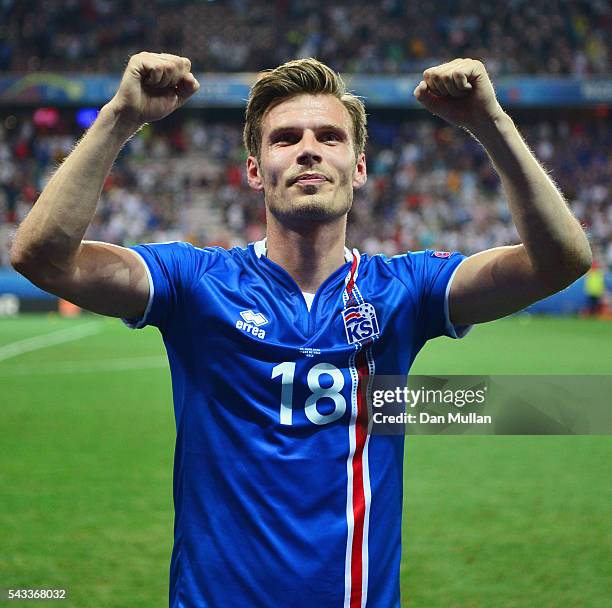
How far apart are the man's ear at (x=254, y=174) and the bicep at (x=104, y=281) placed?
449 millimetres

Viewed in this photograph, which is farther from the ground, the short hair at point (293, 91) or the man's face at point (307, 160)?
the short hair at point (293, 91)

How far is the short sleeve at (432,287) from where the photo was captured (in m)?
2.55

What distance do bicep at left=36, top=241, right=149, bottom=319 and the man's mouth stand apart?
50 cm

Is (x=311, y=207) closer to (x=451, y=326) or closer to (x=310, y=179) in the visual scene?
(x=310, y=179)

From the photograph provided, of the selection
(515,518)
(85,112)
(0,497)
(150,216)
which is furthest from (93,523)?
(85,112)

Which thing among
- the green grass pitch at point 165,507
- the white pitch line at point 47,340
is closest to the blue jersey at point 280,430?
the green grass pitch at point 165,507

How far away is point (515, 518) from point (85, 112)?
28.5 metres

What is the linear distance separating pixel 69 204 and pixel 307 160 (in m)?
0.66

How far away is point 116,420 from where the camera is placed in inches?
368

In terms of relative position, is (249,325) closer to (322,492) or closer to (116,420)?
(322,492)

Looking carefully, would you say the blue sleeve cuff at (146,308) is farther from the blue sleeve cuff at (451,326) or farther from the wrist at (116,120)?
the blue sleeve cuff at (451,326)

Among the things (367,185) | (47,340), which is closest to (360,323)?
(47,340)

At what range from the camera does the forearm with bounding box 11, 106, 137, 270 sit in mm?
2180

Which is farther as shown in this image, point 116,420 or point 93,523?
point 116,420
